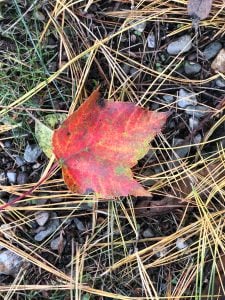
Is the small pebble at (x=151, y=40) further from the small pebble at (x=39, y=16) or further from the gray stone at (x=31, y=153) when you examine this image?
the gray stone at (x=31, y=153)

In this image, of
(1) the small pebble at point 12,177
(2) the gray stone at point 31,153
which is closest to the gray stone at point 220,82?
(2) the gray stone at point 31,153

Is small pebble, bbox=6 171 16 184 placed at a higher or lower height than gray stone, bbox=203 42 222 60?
lower

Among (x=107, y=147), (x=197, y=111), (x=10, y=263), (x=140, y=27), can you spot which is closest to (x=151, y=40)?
(x=140, y=27)

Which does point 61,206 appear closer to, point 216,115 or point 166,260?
point 166,260

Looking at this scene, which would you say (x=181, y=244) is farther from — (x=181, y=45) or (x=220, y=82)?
(x=181, y=45)

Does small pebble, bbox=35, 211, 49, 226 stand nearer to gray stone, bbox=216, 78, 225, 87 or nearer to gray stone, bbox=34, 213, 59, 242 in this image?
gray stone, bbox=34, 213, 59, 242

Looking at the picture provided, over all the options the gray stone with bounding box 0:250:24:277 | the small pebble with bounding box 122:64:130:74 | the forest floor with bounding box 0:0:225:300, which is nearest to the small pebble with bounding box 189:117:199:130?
the forest floor with bounding box 0:0:225:300

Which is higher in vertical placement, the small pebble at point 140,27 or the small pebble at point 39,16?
the small pebble at point 39,16
